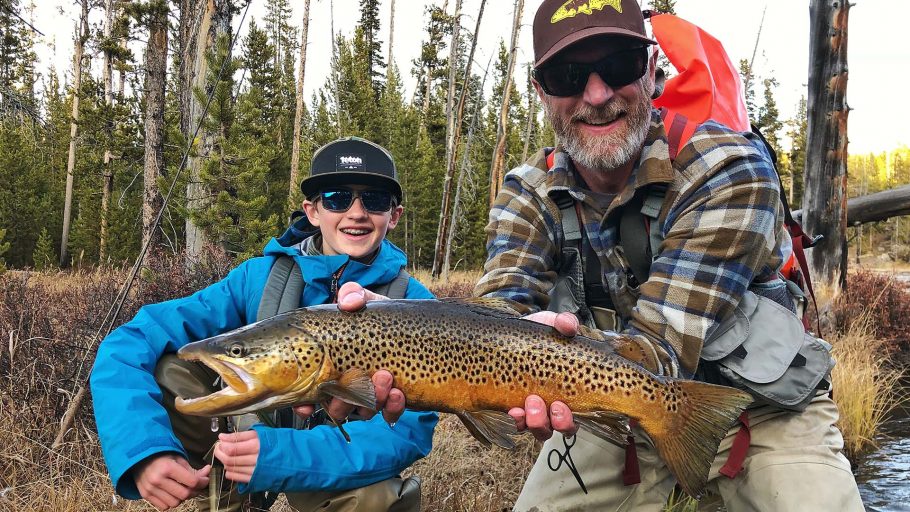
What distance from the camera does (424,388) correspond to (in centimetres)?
244

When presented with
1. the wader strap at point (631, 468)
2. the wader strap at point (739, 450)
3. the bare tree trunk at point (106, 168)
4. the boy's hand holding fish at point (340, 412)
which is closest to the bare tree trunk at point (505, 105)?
the bare tree trunk at point (106, 168)

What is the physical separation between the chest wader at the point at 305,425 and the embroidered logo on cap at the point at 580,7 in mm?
1771

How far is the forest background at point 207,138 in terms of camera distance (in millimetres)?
11414

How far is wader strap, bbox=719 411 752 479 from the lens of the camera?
3.05 m

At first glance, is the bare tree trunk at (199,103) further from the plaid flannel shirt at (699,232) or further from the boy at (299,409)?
the plaid flannel shirt at (699,232)

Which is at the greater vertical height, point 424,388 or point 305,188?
point 305,188

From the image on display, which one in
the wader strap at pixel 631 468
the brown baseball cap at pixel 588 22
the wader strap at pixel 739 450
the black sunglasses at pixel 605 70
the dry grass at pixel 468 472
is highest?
the brown baseball cap at pixel 588 22

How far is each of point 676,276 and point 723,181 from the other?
0.51 meters

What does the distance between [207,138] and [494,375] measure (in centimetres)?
1107

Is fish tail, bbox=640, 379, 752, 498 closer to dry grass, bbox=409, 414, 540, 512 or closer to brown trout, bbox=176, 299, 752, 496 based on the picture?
brown trout, bbox=176, 299, 752, 496

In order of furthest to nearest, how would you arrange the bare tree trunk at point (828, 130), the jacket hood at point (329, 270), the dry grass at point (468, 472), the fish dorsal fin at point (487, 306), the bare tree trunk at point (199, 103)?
the bare tree trunk at point (199, 103), the bare tree trunk at point (828, 130), the dry grass at point (468, 472), the jacket hood at point (329, 270), the fish dorsal fin at point (487, 306)

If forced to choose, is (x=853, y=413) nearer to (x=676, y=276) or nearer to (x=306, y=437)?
(x=676, y=276)

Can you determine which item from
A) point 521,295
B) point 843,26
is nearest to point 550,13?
point 521,295

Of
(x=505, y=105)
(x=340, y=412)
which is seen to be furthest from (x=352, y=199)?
(x=505, y=105)
